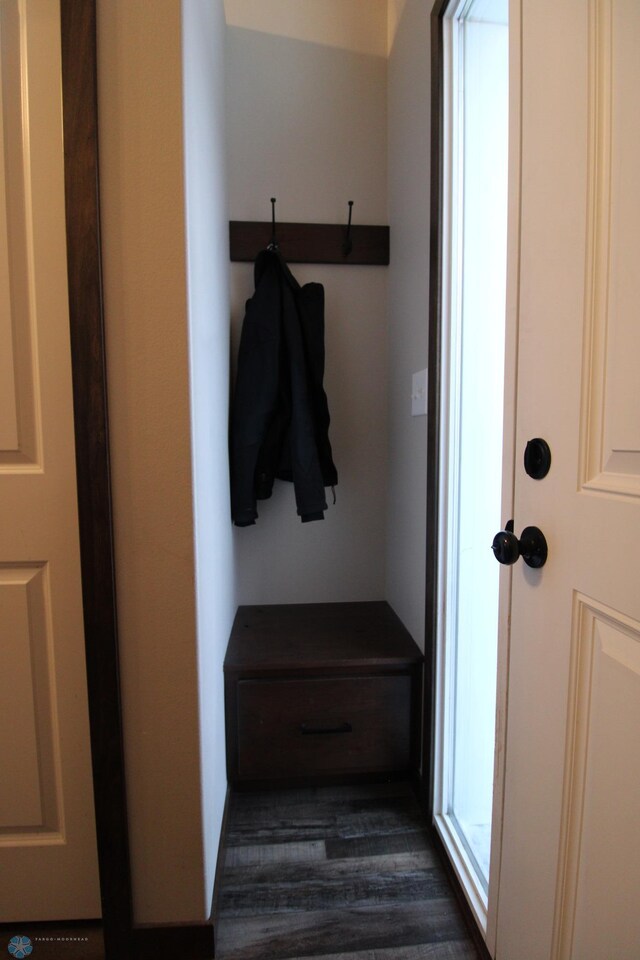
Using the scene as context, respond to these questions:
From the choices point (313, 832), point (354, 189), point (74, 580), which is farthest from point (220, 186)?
point (313, 832)

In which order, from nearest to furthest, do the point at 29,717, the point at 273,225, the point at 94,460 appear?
the point at 94,460 → the point at 29,717 → the point at 273,225

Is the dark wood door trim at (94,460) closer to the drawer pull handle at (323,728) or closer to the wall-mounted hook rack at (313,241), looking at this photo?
the drawer pull handle at (323,728)

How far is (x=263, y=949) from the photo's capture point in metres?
1.00

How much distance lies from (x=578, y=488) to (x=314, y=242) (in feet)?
4.69

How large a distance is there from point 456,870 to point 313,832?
41cm

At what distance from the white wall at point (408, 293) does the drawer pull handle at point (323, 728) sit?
1.16 ft

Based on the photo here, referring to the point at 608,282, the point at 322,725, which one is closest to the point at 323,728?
the point at 322,725

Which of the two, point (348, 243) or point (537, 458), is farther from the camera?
point (348, 243)

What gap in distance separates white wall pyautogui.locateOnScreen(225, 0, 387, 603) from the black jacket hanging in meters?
0.17

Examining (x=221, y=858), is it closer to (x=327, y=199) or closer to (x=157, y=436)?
(x=157, y=436)

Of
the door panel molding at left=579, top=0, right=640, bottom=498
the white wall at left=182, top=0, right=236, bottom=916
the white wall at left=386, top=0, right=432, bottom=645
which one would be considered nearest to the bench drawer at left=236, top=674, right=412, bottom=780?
the white wall at left=182, top=0, right=236, bottom=916

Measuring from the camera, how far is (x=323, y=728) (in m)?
1.37

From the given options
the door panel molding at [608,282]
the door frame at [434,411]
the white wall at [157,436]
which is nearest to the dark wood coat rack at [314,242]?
the door frame at [434,411]

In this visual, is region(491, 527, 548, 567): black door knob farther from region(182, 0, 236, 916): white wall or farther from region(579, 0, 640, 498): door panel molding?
region(182, 0, 236, 916): white wall
